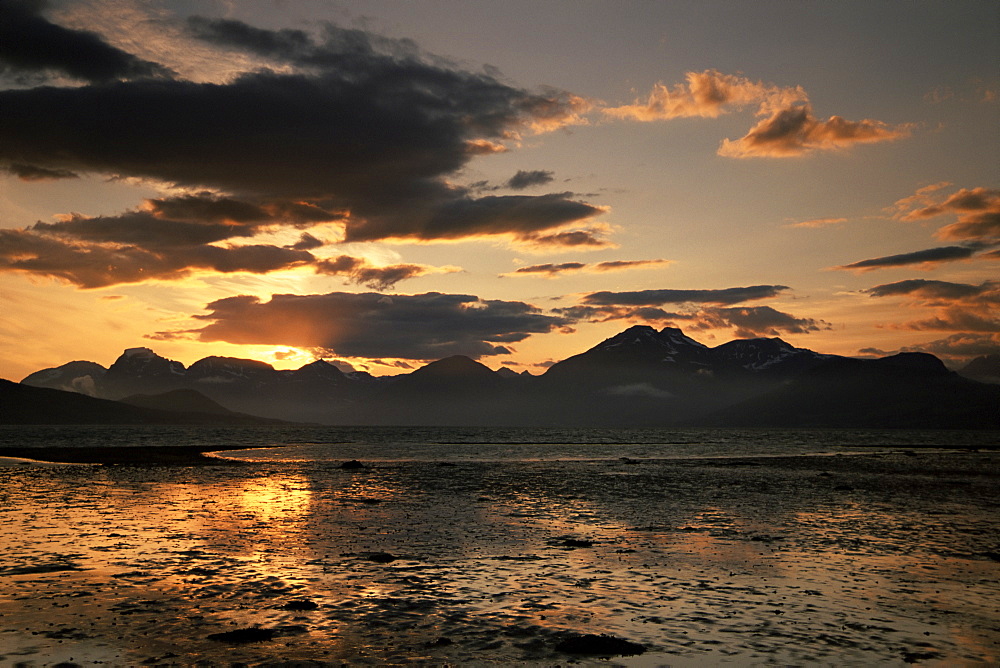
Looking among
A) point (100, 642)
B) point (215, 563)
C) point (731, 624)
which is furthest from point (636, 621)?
point (215, 563)

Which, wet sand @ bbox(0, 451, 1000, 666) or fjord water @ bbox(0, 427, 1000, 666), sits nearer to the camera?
wet sand @ bbox(0, 451, 1000, 666)

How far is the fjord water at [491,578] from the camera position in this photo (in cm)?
1681

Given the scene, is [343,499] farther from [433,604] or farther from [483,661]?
[483,661]

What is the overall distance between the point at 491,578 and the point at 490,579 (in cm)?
15

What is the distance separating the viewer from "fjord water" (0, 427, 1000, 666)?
16812 mm

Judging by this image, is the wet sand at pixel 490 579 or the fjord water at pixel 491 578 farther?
the fjord water at pixel 491 578

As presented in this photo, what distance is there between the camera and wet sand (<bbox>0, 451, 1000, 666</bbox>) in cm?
1670

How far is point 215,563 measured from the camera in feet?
86.5

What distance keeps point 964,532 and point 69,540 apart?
42.0 metres

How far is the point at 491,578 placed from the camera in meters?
24.3

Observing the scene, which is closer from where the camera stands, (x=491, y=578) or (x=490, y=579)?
(x=490, y=579)

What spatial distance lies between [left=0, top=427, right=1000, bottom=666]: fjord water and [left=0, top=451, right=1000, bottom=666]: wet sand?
106 mm

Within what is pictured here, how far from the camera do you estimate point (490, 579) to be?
79.2ft

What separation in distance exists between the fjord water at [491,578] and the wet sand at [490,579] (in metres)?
0.11
